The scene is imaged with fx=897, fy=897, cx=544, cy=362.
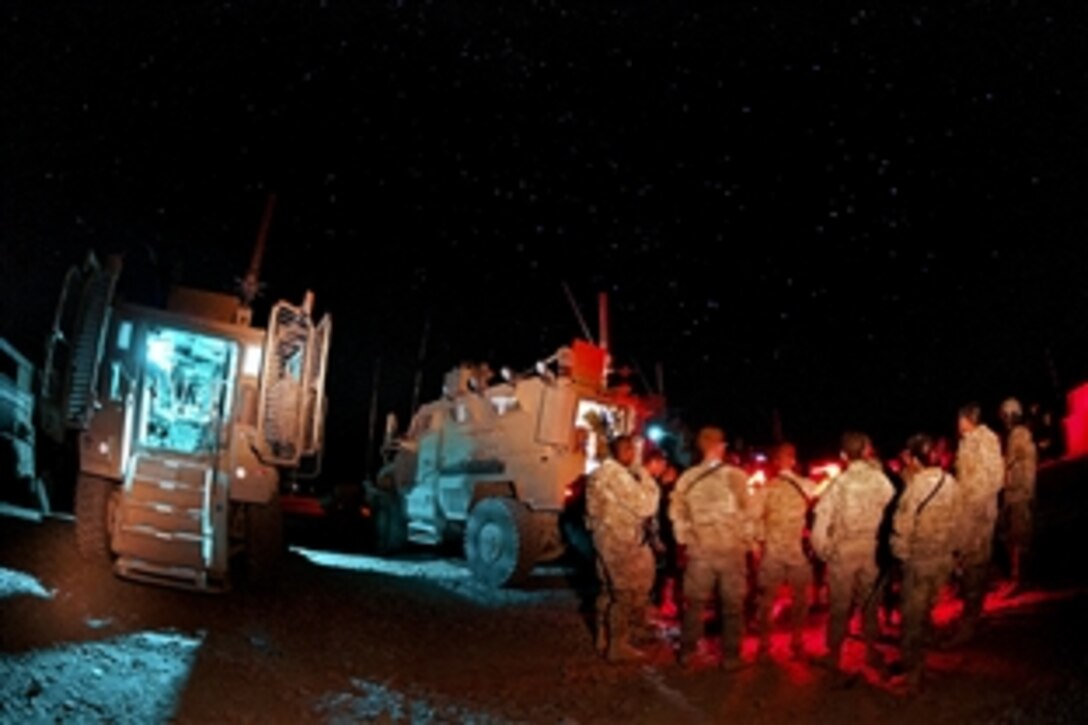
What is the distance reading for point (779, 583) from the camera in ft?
24.5

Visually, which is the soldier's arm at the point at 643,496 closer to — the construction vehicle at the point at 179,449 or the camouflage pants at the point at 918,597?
the camouflage pants at the point at 918,597

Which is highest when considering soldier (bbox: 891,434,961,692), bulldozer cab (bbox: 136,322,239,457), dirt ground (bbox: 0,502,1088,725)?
bulldozer cab (bbox: 136,322,239,457)

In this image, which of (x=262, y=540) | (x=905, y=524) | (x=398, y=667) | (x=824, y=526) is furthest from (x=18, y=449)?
(x=905, y=524)

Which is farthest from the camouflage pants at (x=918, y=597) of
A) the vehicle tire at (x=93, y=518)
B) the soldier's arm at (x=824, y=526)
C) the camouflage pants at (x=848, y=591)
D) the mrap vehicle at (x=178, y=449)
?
the vehicle tire at (x=93, y=518)

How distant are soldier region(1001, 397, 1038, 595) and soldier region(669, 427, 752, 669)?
2755 millimetres

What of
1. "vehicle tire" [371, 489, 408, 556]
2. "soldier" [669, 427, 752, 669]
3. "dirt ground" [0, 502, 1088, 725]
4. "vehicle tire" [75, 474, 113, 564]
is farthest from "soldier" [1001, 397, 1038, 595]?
"vehicle tire" [371, 489, 408, 556]

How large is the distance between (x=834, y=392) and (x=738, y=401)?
4438mm

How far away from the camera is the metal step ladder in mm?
8156

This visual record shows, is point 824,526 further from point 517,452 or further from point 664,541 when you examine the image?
point 517,452

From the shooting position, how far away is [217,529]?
330 inches

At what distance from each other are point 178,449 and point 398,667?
3526mm

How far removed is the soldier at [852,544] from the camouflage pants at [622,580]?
57.0 inches

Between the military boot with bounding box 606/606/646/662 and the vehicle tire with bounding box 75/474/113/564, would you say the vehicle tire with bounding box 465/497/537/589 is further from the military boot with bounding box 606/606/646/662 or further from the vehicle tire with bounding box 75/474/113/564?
the vehicle tire with bounding box 75/474/113/564

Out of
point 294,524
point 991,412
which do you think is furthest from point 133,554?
point 991,412
